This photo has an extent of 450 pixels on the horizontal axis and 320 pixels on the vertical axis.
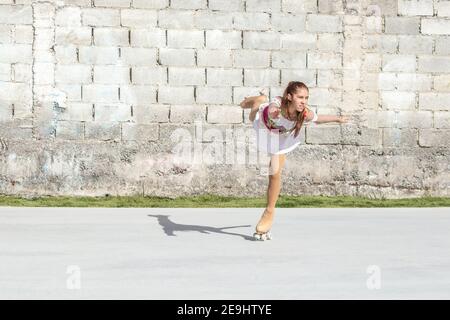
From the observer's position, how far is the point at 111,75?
10562 mm

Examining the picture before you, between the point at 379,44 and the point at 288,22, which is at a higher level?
the point at 288,22

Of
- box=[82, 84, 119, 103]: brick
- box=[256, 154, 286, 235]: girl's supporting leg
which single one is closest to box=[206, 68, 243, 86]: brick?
box=[82, 84, 119, 103]: brick

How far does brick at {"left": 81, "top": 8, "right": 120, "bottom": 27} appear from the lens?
10.5m

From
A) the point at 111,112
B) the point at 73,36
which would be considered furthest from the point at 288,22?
the point at 73,36

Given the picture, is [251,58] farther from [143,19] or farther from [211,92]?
[143,19]

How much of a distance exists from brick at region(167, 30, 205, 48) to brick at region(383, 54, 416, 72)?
215cm

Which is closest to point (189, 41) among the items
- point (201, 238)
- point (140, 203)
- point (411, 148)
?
point (140, 203)

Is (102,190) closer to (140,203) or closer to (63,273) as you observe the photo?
(140,203)

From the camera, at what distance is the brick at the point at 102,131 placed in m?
10.5

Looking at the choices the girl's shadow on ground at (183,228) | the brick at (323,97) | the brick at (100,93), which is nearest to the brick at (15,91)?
the brick at (100,93)

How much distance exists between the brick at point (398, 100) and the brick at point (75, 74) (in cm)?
337

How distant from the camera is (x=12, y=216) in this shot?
8977 mm

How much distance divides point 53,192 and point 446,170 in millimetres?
4501

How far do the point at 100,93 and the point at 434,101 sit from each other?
152 inches
